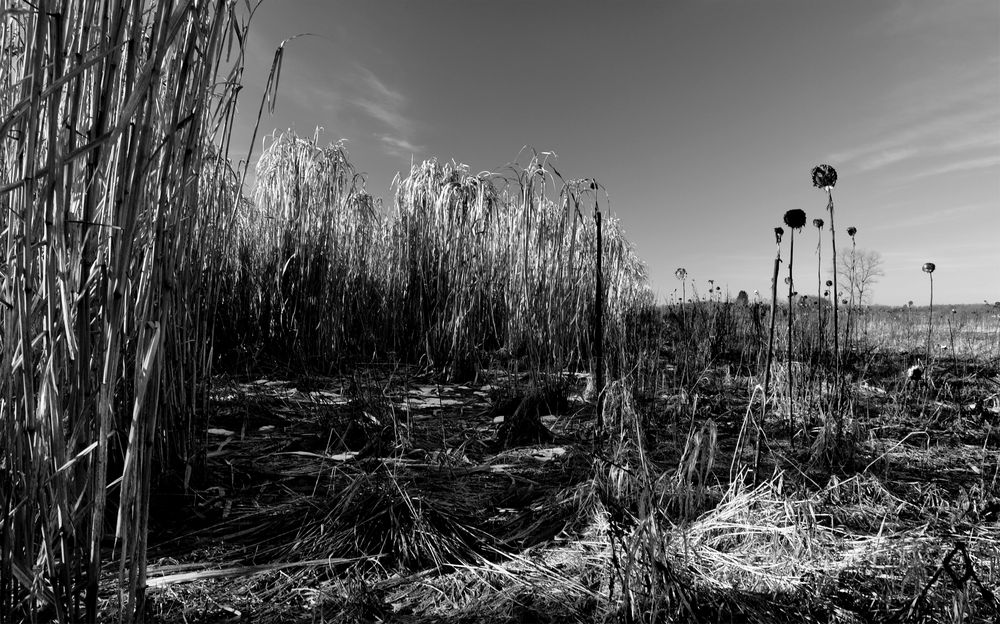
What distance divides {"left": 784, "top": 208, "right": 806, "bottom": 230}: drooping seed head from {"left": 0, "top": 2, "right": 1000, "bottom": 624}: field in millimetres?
16

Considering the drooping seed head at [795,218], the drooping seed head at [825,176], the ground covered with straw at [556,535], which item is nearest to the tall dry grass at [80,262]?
the ground covered with straw at [556,535]

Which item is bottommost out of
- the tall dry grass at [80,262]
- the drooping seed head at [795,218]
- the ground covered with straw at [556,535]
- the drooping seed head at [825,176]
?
the ground covered with straw at [556,535]

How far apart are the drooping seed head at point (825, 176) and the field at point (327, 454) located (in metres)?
0.02

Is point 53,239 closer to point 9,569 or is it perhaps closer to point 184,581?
point 9,569

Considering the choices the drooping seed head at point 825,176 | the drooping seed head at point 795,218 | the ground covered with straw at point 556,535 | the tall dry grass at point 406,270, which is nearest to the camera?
the ground covered with straw at point 556,535

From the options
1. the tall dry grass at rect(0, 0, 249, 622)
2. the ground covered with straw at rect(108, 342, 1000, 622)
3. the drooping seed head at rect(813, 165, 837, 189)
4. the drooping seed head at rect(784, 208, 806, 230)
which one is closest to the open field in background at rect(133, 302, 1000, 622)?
the ground covered with straw at rect(108, 342, 1000, 622)

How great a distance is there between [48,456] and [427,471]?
1304 mm

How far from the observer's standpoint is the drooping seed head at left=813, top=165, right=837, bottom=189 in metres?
2.33

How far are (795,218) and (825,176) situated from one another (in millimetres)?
457

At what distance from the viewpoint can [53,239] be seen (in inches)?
28.3

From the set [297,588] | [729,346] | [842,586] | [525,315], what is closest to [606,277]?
[525,315]

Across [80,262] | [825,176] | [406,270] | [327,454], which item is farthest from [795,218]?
[406,270]

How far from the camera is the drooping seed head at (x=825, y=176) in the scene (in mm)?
2326

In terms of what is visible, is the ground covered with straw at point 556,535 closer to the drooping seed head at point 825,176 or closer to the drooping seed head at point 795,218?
the drooping seed head at point 795,218
